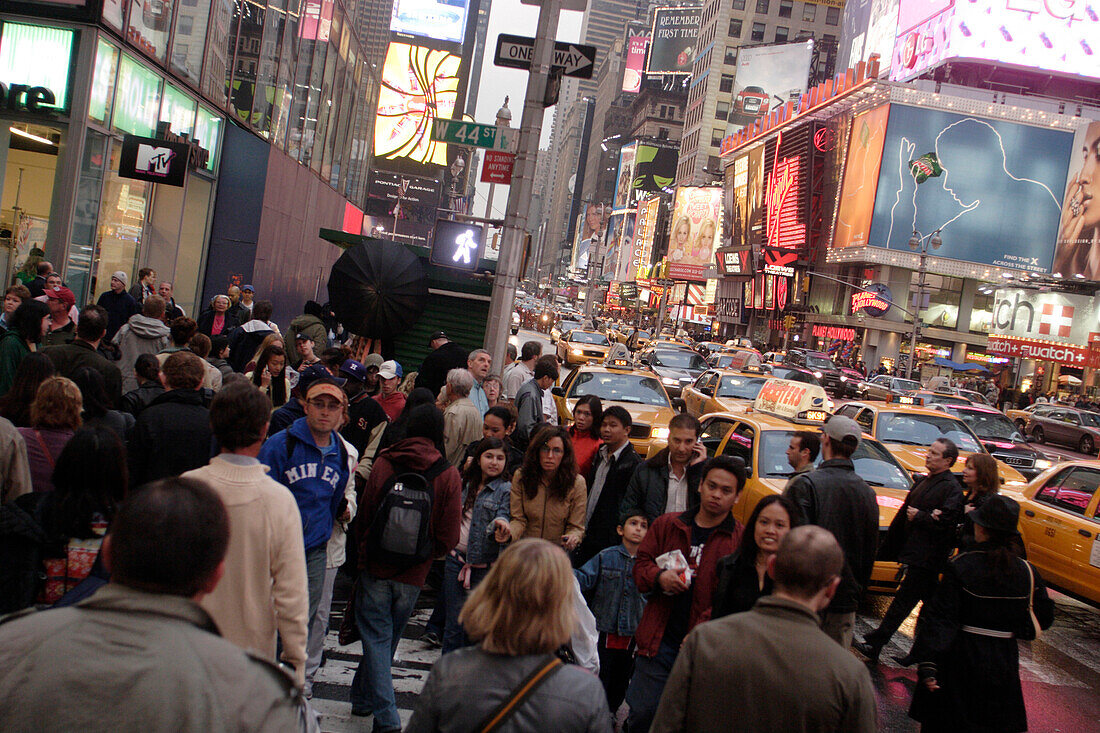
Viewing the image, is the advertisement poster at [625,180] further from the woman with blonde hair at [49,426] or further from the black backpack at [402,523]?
the woman with blonde hair at [49,426]

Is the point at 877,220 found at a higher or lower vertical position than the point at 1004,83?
lower

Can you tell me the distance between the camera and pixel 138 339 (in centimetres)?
913

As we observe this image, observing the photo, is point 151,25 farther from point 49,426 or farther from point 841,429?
point 841,429

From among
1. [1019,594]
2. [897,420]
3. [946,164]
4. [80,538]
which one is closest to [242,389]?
[80,538]

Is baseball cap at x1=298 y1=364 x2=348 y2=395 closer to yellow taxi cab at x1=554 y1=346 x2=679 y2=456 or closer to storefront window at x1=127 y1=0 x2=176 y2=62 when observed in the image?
yellow taxi cab at x1=554 y1=346 x2=679 y2=456

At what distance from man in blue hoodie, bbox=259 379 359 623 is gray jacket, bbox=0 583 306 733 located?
2.52 m

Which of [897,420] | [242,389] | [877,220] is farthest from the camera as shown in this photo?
[877,220]

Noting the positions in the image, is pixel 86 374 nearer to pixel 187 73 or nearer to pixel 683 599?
pixel 683 599

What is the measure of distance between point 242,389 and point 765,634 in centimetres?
224

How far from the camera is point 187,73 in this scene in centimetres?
1811

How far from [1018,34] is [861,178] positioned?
16989 millimetres

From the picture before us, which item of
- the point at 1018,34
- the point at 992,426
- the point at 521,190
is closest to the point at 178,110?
the point at 521,190

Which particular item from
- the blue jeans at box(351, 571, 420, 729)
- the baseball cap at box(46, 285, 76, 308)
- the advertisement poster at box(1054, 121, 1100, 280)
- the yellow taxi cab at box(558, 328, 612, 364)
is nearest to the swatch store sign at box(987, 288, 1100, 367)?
the advertisement poster at box(1054, 121, 1100, 280)

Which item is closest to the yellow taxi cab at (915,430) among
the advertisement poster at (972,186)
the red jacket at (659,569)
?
the red jacket at (659,569)
